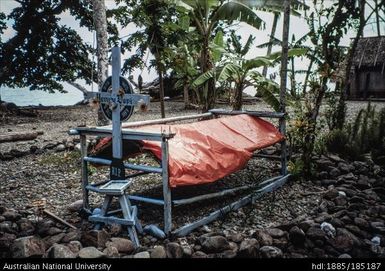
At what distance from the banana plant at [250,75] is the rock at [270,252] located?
260 inches

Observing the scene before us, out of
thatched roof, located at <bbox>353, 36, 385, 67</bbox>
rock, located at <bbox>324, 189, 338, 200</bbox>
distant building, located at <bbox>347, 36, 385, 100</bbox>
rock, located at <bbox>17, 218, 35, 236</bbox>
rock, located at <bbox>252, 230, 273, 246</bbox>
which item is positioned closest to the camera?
rock, located at <bbox>252, 230, 273, 246</bbox>

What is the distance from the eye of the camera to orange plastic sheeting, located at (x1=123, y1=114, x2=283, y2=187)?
169 inches

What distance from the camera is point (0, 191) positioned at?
6.17 m

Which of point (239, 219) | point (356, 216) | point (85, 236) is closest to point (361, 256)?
point (356, 216)

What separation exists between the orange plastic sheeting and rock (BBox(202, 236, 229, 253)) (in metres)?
0.72

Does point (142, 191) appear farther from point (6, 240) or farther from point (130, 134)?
point (6, 240)

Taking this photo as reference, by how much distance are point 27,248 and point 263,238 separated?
2.45 meters

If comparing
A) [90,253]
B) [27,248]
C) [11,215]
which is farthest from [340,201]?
[11,215]

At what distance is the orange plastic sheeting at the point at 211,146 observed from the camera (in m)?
4.30

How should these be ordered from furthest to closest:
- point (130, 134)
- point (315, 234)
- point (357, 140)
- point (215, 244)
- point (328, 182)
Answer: point (357, 140) < point (328, 182) < point (130, 134) < point (315, 234) < point (215, 244)

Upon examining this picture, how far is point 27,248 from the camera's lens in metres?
3.45

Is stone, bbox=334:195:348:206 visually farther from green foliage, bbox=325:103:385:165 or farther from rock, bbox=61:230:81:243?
rock, bbox=61:230:81:243

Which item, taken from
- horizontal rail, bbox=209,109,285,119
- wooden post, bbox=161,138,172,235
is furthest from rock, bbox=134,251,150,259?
horizontal rail, bbox=209,109,285,119

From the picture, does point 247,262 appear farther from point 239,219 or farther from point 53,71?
point 53,71
